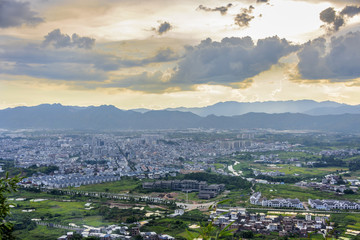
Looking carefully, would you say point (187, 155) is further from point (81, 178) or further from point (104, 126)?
point (104, 126)

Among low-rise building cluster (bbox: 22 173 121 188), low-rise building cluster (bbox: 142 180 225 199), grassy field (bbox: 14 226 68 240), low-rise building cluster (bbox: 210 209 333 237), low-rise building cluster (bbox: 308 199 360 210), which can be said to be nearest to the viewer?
grassy field (bbox: 14 226 68 240)

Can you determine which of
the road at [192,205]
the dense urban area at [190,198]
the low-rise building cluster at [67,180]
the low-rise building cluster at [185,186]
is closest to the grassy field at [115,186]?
the dense urban area at [190,198]

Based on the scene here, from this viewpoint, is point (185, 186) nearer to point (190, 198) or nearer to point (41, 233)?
point (190, 198)

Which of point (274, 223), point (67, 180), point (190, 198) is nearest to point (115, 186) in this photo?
point (67, 180)

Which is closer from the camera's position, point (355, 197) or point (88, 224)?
point (88, 224)

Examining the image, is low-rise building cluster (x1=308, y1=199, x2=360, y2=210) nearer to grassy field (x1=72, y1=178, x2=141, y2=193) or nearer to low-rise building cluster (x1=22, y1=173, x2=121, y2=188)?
grassy field (x1=72, y1=178, x2=141, y2=193)

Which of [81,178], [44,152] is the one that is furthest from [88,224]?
[44,152]

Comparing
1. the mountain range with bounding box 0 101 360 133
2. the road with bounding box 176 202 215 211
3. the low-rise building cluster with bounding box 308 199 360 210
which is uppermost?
the mountain range with bounding box 0 101 360 133

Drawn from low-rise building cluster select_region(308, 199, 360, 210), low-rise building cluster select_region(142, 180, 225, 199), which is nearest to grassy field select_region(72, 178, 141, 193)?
low-rise building cluster select_region(142, 180, 225, 199)
